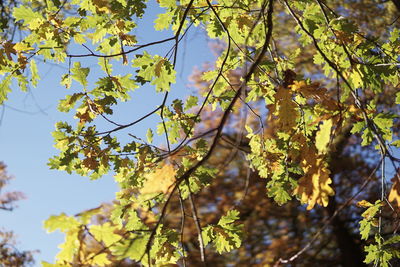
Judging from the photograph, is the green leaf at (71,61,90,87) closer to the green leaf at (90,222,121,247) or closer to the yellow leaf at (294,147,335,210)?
the green leaf at (90,222,121,247)

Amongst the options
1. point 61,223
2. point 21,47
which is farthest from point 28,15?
point 61,223

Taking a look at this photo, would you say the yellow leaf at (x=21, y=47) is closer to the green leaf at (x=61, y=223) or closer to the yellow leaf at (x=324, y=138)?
the green leaf at (x=61, y=223)

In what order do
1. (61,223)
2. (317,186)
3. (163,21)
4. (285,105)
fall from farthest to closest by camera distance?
(163,21), (285,105), (317,186), (61,223)

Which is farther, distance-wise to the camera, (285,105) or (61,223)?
(285,105)

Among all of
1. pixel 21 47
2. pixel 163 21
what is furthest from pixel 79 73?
pixel 163 21

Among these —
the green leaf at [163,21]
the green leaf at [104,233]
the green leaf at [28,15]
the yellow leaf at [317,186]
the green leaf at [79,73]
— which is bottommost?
the green leaf at [104,233]

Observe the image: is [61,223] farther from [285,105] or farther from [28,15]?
[28,15]

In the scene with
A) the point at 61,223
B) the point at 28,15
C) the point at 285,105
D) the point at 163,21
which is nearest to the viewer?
the point at 61,223

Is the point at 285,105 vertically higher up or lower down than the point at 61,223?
higher up

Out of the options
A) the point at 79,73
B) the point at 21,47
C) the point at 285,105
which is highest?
the point at 21,47

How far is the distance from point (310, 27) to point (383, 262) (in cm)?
176

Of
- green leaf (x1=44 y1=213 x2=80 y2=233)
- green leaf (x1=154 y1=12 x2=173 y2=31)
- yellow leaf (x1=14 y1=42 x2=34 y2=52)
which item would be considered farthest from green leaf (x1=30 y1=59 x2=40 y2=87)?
green leaf (x1=44 y1=213 x2=80 y2=233)

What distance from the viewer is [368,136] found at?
234 centimetres

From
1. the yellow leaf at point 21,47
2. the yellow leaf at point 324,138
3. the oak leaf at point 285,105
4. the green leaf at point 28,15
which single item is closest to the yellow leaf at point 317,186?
the yellow leaf at point 324,138
